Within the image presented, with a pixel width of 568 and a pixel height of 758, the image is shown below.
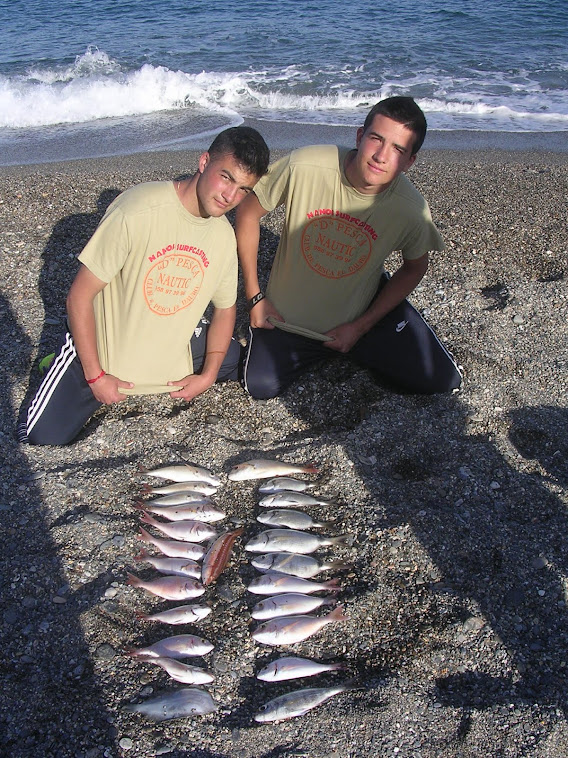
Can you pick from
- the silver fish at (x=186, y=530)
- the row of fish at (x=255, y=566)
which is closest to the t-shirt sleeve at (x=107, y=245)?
the row of fish at (x=255, y=566)

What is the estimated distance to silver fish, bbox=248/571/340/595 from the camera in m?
3.43

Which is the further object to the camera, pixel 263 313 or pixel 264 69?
pixel 264 69

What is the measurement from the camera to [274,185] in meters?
4.62

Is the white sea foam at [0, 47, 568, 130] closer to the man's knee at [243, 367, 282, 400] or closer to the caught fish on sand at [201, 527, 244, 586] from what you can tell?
the man's knee at [243, 367, 282, 400]

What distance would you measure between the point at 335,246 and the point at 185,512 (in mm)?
2168

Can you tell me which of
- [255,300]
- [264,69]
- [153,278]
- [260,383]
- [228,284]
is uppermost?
[264,69]

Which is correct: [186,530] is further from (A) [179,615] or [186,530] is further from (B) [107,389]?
(B) [107,389]

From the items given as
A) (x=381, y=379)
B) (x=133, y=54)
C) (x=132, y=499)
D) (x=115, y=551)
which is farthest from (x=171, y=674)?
(x=133, y=54)

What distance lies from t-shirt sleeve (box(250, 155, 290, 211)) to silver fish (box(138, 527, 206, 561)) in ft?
8.17

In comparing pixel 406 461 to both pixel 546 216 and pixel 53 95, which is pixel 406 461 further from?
pixel 53 95

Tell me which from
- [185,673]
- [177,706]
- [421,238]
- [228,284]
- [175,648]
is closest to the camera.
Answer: [177,706]

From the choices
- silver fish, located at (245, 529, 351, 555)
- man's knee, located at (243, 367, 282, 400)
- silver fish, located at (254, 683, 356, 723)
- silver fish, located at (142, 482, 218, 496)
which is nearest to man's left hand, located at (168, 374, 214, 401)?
man's knee, located at (243, 367, 282, 400)

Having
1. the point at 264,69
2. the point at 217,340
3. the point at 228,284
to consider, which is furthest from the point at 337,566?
the point at 264,69

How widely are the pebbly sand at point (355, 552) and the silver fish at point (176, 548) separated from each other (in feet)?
0.46
